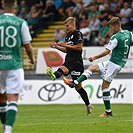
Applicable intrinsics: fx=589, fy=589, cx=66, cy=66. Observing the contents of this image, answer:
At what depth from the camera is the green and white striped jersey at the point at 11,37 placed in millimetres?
10227

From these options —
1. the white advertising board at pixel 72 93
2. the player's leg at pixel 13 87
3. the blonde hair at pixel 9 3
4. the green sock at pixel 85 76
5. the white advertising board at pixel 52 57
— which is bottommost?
the white advertising board at pixel 72 93

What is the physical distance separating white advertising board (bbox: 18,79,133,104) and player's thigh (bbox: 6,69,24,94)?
42.1 ft

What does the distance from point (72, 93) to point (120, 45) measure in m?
8.49

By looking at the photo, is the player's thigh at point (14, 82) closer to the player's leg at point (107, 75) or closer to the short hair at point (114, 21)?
A: the short hair at point (114, 21)

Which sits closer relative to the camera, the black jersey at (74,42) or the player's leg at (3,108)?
the player's leg at (3,108)

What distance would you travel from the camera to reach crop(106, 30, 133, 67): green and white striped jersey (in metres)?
14.8

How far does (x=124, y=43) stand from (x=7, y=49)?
544 cm

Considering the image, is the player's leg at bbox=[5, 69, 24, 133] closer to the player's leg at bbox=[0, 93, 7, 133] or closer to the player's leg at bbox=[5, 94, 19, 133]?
the player's leg at bbox=[5, 94, 19, 133]

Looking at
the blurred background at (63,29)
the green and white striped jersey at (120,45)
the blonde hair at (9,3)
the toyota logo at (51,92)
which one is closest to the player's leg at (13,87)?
the blonde hair at (9,3)

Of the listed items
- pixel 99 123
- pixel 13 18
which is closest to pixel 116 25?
pixel 99 123

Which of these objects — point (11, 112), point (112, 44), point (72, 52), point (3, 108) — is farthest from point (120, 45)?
point (11, 112)

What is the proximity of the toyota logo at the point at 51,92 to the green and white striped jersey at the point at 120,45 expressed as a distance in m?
8.21

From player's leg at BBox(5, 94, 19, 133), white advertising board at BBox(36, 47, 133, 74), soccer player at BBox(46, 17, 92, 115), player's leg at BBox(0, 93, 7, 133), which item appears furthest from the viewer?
white advertising board at BBox(36, 47, 133, 74)

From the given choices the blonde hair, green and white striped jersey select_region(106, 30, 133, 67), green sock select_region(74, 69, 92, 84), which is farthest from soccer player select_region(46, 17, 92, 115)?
the blonde hair
